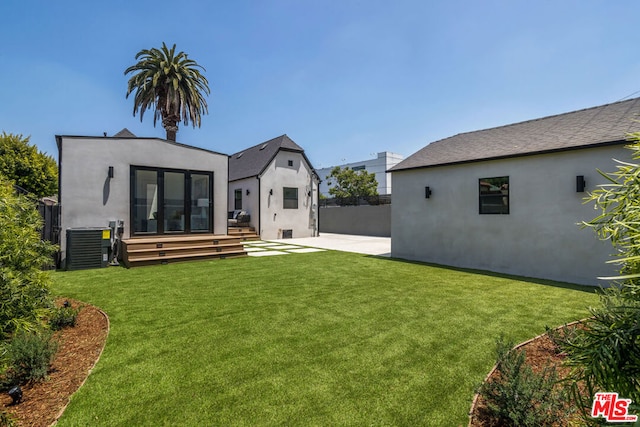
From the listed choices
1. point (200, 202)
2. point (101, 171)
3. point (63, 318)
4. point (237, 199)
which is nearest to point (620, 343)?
point (63, 318)

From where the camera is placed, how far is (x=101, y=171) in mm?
8836

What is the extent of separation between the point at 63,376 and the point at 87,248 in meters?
6.46

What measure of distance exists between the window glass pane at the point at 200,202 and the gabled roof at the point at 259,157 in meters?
6.85

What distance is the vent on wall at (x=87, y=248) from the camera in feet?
25.4

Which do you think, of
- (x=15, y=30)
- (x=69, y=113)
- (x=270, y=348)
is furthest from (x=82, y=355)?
(x=69, y=113)

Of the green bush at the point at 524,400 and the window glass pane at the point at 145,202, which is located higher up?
the window glass pane at the point at 145,202

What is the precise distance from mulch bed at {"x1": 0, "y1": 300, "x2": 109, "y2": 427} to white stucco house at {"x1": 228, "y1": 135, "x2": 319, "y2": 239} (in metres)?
13.4

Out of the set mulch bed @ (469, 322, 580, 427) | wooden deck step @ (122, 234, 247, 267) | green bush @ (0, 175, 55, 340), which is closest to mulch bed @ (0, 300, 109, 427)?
green bush @ (0, 175, 55, 340)

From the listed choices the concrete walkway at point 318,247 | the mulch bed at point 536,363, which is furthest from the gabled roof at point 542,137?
the mulch bed at point 536,363

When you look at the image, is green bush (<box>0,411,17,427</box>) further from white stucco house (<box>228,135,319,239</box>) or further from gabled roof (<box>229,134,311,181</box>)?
gabled roof (<box>229,134,311,181</box>)

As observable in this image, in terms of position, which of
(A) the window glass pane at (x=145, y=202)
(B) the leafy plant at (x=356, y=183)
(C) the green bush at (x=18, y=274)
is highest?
(B) the leafy plant at (x=356, y=183)

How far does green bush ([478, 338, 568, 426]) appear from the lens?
6.66 feet

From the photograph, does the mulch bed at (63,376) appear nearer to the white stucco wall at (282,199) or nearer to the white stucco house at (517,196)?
the white stucco house at (517,196)

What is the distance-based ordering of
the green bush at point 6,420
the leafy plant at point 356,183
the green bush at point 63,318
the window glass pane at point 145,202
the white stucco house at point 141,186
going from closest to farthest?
the green bush at point 6,420 → the green bush at point 63,318 → the white stucco house at point 141,186 → the window glass pane at point 145,202 → the leafy plant at point 356,183
